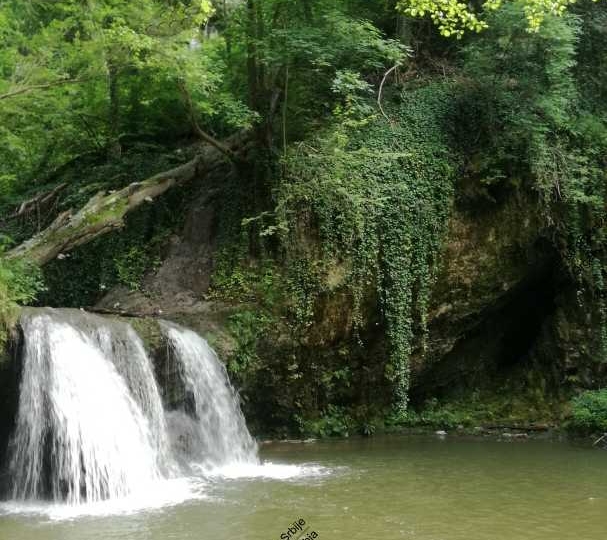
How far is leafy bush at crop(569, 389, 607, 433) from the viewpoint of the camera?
1166 centimetres

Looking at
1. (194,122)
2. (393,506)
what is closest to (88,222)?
(194,122)

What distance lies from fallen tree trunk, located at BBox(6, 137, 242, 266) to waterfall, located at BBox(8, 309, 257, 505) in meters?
1.92

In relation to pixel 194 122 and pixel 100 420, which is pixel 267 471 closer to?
pixel 100 420

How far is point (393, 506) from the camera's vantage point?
22.8 ft

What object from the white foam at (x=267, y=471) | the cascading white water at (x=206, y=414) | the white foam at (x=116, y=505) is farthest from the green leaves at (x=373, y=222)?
the white foam at (x=116, y=505)

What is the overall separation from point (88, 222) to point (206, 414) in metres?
3.80

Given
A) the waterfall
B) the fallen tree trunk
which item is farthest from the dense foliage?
the waterfall

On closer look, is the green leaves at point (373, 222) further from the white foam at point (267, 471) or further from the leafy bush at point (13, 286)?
the leafy bush at point (13, 286)

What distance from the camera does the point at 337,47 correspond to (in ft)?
41.3

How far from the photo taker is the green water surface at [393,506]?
6.02m

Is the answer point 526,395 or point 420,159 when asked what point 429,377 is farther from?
point 420,159

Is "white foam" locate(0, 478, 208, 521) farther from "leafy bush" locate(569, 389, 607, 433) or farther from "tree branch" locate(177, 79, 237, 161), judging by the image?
"leafy bush" locate(569, 389, 607, 433)

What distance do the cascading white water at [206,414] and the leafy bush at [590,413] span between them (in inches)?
235

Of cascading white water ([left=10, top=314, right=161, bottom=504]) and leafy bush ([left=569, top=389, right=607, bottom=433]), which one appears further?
leafy bush ([left=569, top=389, right=607, bottom=433])
